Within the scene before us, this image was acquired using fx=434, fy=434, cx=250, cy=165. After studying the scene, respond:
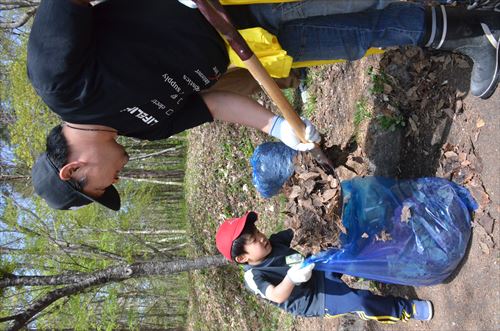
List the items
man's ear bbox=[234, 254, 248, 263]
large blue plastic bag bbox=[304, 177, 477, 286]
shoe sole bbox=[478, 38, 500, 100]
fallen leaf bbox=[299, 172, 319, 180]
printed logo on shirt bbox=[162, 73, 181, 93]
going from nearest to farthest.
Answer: printed logo on shirt bbox=[162, 73, 181, 93], shoe sole bbox=[478, 38, 500, 100], fallen leaf bbox=[299, 172, 319, 180], large blue plastic bag bbox=[304, 177, 477, 286], man's ear bbox=[234, 254, 248, 263]

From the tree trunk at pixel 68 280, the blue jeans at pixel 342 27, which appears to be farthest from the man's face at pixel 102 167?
the tree trunk at pixel 68 280

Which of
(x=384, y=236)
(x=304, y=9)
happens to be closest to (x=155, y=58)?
(x=304, y=9)

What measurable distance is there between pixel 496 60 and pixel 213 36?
194cm

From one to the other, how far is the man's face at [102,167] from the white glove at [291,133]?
3.14ft

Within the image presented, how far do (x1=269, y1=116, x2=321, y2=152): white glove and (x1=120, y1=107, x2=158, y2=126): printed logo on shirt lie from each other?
75cm

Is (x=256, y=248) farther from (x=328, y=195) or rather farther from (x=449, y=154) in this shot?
(x=449, y=154)

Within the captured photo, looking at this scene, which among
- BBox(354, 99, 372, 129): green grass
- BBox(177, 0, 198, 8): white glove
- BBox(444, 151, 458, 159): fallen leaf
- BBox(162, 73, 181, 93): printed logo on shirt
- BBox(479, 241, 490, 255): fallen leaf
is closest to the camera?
BBox(177, 0, 198, 8): white glove

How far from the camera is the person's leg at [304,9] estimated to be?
2.44 meters

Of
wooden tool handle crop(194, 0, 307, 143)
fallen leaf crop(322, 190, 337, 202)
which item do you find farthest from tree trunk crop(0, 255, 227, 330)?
wooden tool handle crop(194, 0, 307, 143)

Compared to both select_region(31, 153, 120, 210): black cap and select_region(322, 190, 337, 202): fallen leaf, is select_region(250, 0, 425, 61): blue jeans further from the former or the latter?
select_region(31, 153, 120, 210): black cap

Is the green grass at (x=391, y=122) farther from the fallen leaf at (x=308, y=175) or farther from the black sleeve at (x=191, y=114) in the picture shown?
the black sleeve at (x=191, y=114)

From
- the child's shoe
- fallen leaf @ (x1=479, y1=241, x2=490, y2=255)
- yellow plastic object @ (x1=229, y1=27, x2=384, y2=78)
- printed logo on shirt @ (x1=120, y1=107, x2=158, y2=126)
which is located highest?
yellow plastic object @ (x1=229, y1=27, x2=384, y2=78)

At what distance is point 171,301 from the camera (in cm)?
1655

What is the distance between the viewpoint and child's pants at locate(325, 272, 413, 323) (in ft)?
14.6
